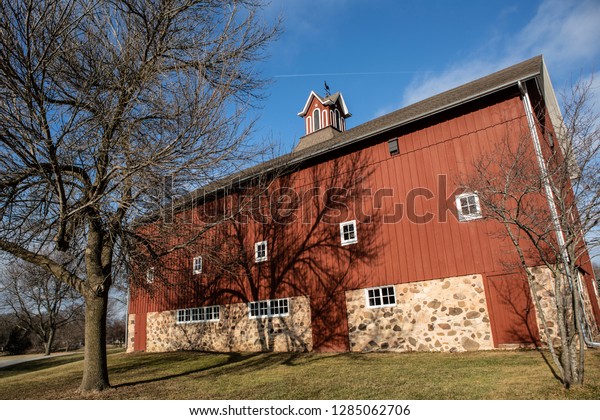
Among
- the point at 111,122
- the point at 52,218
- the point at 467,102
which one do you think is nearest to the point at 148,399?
the point at 52,218

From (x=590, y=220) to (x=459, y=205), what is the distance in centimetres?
497

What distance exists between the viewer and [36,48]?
5.82 metres

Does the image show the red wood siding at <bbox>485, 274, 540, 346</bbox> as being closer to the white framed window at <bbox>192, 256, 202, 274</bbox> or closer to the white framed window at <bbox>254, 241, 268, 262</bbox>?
the white framed window at <bbox>254, 241, 268, 262</bbox>

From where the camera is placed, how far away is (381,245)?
38.4ft

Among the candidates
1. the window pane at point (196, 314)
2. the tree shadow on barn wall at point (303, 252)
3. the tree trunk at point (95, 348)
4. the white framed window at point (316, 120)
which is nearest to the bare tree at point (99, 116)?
the tree trunk at point (95, 348)

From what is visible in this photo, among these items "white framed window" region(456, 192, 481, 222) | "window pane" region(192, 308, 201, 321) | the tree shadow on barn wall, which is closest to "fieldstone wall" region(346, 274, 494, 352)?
the tree shadow on barn wall

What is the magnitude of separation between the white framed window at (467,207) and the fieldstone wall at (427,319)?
1.58 metres

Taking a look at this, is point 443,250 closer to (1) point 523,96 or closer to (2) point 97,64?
(1) point 523,96

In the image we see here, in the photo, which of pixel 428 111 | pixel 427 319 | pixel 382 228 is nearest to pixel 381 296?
pixel 427 319

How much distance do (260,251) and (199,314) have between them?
4.35m

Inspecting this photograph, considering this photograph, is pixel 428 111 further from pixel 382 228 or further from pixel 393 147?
pixel 382 228

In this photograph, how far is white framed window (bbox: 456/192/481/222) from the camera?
10.3 metres
